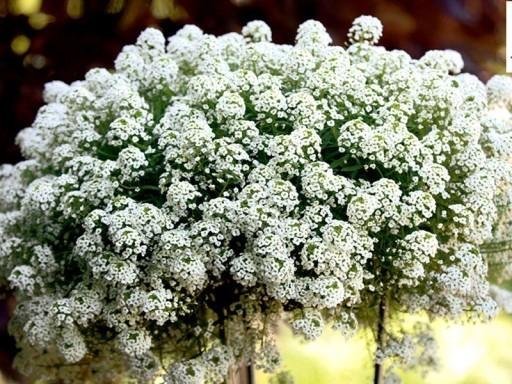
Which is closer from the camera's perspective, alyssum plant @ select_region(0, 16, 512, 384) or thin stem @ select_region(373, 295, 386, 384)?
alyssum plant @ select_region(0, 16, 512, 384)

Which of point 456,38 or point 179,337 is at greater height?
point 456,38

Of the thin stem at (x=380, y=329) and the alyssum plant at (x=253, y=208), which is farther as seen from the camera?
the thin stem at (x=380, y=329)

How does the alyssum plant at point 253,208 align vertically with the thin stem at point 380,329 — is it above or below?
above

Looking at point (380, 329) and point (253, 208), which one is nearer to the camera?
point (253, 208)

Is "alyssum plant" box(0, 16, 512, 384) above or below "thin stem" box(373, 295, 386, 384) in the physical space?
above

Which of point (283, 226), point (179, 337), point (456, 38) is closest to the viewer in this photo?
point (283, 226)

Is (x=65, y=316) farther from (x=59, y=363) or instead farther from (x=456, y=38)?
(x=456, y=38)

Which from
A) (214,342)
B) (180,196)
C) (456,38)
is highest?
(456,38)

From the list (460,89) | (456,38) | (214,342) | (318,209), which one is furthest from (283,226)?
(456,38)
